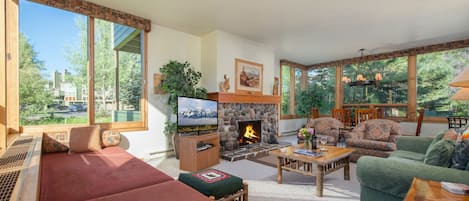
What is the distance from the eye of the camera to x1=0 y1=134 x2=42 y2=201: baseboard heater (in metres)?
1.07

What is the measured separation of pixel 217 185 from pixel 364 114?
481 cm

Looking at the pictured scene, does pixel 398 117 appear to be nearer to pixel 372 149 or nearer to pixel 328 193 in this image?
pixel 372 149

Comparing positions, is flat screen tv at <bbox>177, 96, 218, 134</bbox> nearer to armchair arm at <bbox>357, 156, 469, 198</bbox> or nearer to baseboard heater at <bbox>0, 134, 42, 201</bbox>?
baseboard heater at <bbox>0, 134, 42, 201</bbox>

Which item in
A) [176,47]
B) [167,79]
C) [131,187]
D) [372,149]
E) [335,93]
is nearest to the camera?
[131,187]

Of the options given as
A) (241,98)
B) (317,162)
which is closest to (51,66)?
(241,98)

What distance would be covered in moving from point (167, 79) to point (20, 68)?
2.07 m

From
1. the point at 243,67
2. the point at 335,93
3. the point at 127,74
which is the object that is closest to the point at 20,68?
the point at 127,74

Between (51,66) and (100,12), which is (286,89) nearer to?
(100,12)

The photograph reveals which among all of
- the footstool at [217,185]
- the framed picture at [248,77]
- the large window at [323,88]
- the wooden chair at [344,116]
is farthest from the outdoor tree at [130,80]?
the large window at [323,88]

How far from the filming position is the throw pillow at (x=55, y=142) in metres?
2.85

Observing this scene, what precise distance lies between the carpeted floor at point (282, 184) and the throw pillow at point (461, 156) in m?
1.03

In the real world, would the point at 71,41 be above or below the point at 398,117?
above

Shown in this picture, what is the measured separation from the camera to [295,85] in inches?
309

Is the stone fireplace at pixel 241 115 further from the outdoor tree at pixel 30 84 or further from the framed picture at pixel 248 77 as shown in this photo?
the outdoor tree at pixel 30 84
